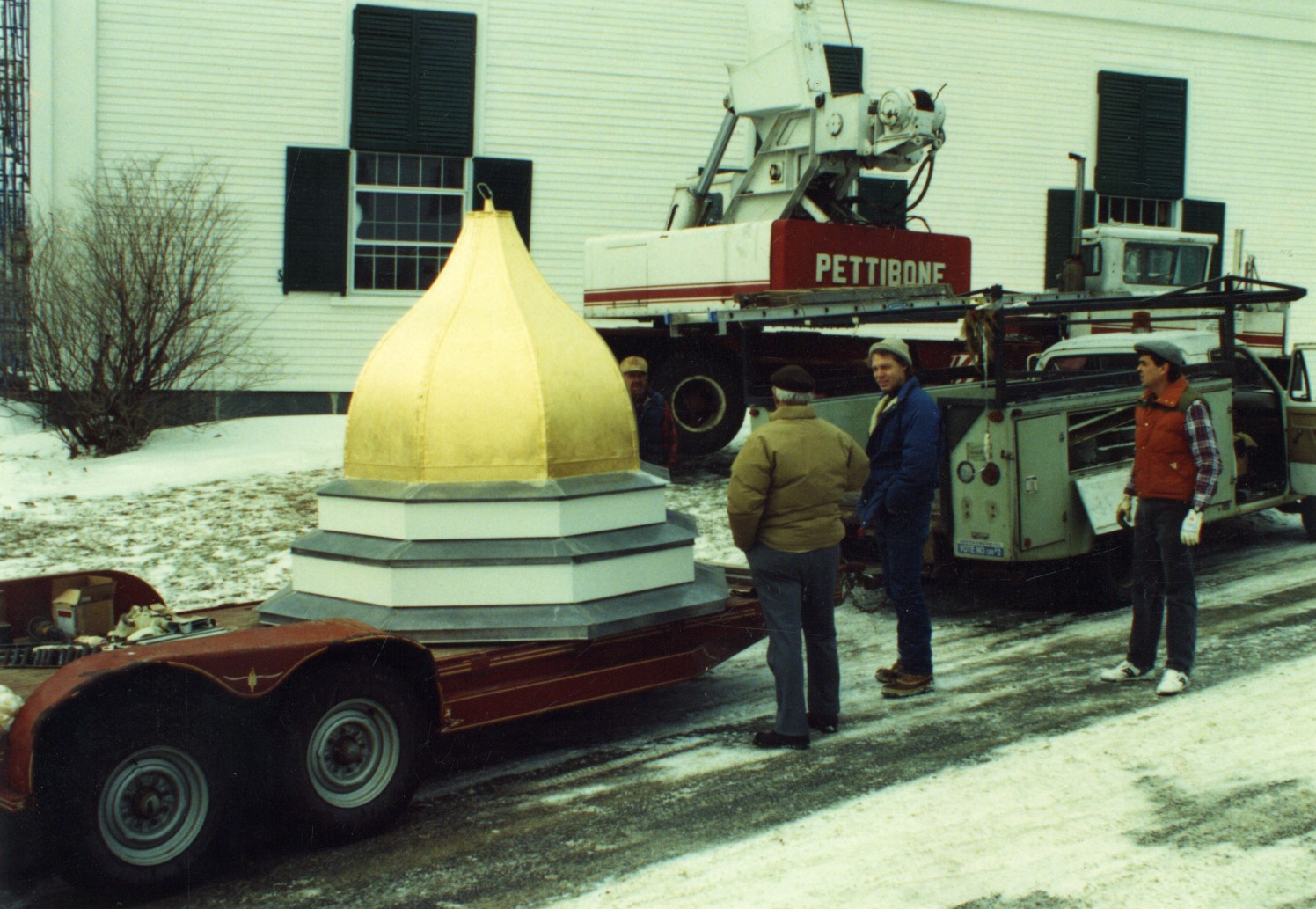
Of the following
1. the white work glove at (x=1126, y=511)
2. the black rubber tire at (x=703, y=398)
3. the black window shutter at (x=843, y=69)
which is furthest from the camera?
the black window shutter at (x=843, y=69)

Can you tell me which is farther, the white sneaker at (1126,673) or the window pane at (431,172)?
the window pane at (431,172)

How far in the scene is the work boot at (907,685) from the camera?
660 cm

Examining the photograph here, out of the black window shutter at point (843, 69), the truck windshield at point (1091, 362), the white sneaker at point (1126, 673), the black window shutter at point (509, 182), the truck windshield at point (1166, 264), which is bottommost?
the white sneaker at point (1126, 673)

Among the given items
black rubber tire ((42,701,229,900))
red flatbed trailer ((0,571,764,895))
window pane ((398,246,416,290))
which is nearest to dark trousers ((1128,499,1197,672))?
red flatbed trailer ((0,571,764,895))

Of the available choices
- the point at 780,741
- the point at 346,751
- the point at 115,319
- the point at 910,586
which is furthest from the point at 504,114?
the point at 346,751

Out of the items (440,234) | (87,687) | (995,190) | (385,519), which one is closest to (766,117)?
(440,234)

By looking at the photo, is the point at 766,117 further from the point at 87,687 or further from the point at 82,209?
the point at 87,687

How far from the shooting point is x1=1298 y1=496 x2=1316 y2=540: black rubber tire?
10.6 m

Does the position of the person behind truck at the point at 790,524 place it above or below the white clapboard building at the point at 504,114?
below

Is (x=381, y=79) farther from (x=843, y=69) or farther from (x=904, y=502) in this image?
(x=904, y=502)

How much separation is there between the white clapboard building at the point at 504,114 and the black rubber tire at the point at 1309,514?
6.59 meters

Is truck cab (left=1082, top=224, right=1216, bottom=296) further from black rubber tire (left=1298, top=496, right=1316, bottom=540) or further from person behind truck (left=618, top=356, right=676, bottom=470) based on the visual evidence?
person behind truck (left=618, top=356, right=676, bottom=470)

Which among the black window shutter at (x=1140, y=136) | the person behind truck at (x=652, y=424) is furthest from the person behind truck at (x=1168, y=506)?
the black window shutter at (x=1140, y=136)

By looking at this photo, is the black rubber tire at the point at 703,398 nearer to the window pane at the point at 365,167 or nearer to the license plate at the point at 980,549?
the license plate at the point at 980,549
